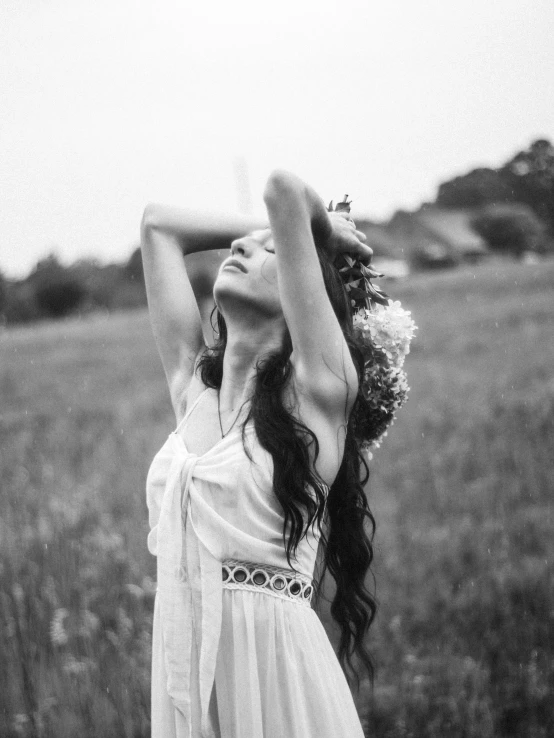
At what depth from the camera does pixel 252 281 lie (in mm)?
2650

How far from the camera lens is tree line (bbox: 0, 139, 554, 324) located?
380 inches

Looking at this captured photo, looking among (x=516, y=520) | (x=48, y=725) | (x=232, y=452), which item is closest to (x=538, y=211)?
(x=516, y=520)

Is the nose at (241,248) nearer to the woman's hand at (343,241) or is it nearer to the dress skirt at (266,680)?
the woman's hand at (343,241)

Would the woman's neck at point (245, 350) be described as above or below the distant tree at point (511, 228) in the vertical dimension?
above

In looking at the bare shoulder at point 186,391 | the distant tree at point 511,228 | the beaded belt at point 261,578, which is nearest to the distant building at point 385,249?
the distant tree at point 511,228

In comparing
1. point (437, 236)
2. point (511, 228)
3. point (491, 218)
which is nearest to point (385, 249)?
point (437, 236)

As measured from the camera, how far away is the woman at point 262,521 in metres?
2.45

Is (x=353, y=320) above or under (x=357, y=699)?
above

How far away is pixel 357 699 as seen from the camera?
5027 mm

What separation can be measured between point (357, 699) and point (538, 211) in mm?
6737

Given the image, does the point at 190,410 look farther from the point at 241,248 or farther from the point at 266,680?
the point at 266,680

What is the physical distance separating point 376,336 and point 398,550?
3.97 meters

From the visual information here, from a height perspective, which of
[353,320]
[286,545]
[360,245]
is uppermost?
[360,245]

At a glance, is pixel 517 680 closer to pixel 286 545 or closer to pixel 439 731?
pixel 439 731
